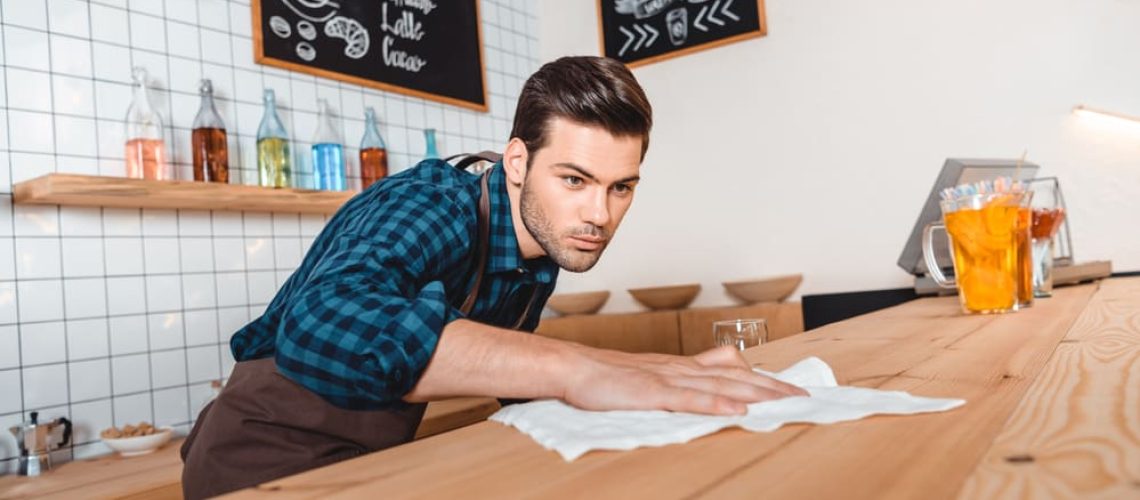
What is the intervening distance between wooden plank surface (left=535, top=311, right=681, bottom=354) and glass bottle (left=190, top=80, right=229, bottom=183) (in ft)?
4.37

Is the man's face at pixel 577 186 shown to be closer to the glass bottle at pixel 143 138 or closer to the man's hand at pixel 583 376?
the man's hand at pixel 583 376

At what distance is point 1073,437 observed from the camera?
434 millimetres

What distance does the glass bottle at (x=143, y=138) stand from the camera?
1.96 m

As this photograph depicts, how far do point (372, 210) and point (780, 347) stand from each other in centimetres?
56

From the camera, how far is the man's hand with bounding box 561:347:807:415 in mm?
586

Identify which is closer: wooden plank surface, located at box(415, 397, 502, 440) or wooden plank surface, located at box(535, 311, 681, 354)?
wooden plank surface, located at box(415, 397, 502, 440)

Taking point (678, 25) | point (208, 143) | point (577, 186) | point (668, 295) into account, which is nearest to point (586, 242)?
point (577, 186)

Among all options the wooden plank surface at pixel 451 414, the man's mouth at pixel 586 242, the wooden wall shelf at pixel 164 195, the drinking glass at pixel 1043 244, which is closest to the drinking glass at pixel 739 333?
the man's mouth at pixel 586 242

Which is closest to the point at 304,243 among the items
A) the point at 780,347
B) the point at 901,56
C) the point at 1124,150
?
the point at 780,347

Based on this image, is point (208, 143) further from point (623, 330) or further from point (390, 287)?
point (623, 330)

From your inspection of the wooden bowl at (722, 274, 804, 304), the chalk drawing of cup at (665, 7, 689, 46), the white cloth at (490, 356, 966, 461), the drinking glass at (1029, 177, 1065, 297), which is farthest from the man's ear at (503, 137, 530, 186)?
the chalk drawing of cup at (665, 7, 689, 46)

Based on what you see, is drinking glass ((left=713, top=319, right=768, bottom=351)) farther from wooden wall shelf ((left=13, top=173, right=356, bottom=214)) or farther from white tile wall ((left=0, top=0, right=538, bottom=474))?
white tile wall ((left=0, top=0, right=538, bottom=474))

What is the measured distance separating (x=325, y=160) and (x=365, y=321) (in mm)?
1816

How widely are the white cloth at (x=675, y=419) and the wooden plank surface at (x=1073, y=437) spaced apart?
0.23ft
